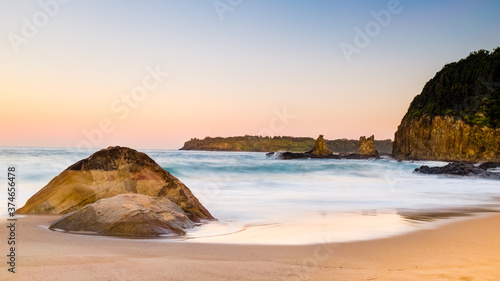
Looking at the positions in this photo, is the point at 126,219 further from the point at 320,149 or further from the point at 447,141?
the point at 320,149

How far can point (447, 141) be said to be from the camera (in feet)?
213

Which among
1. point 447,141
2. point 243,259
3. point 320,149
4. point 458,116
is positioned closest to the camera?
point 243,259

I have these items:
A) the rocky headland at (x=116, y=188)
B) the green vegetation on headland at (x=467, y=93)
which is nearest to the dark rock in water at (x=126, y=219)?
the rocky headland at (x=116, y=188)

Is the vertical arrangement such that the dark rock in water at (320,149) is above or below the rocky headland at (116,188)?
above

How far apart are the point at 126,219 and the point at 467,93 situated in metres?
74.1

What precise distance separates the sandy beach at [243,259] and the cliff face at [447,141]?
58462 mm

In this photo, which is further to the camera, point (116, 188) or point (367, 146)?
point (367, 146)

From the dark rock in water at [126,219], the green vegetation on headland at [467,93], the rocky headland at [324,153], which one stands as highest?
the green vegetation on headland at [467,93]

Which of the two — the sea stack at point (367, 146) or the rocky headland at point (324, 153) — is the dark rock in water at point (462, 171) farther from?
the sea stack at point (367, 146)

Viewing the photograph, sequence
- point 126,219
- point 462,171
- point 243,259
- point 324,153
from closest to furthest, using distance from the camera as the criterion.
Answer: point 243,259
point 126,219
point 462,171
point 324,153

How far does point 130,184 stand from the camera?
6.80 metres

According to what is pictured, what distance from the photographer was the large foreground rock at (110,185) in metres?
6.57

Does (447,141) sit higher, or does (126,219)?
(447,141)

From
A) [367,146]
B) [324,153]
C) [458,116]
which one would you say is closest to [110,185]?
[324,153]
